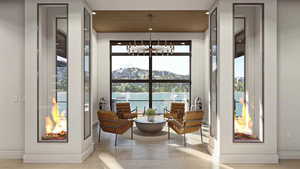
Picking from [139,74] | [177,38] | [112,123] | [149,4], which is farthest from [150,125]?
[177,38]

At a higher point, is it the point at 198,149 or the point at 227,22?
the point at 227,22

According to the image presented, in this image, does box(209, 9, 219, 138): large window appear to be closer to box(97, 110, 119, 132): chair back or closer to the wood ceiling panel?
the wood ceiling panel

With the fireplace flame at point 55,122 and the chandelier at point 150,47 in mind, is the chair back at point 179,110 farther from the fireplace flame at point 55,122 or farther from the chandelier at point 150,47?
the fireplace flame at point 55,122

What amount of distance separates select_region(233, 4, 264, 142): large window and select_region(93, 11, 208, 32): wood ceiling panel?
2.13 metres

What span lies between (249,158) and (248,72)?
1.64 m

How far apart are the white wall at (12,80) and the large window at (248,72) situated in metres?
4.23

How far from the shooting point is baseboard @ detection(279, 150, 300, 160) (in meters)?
4.43

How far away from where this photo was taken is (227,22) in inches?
165

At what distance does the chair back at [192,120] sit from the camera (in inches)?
213

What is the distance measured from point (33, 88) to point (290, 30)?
5.18m

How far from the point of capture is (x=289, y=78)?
14.7 feet

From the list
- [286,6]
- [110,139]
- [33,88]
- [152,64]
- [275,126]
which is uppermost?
[286,6]

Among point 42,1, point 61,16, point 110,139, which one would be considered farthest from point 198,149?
point 42,1

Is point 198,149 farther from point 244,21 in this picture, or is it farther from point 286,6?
point 286,6
